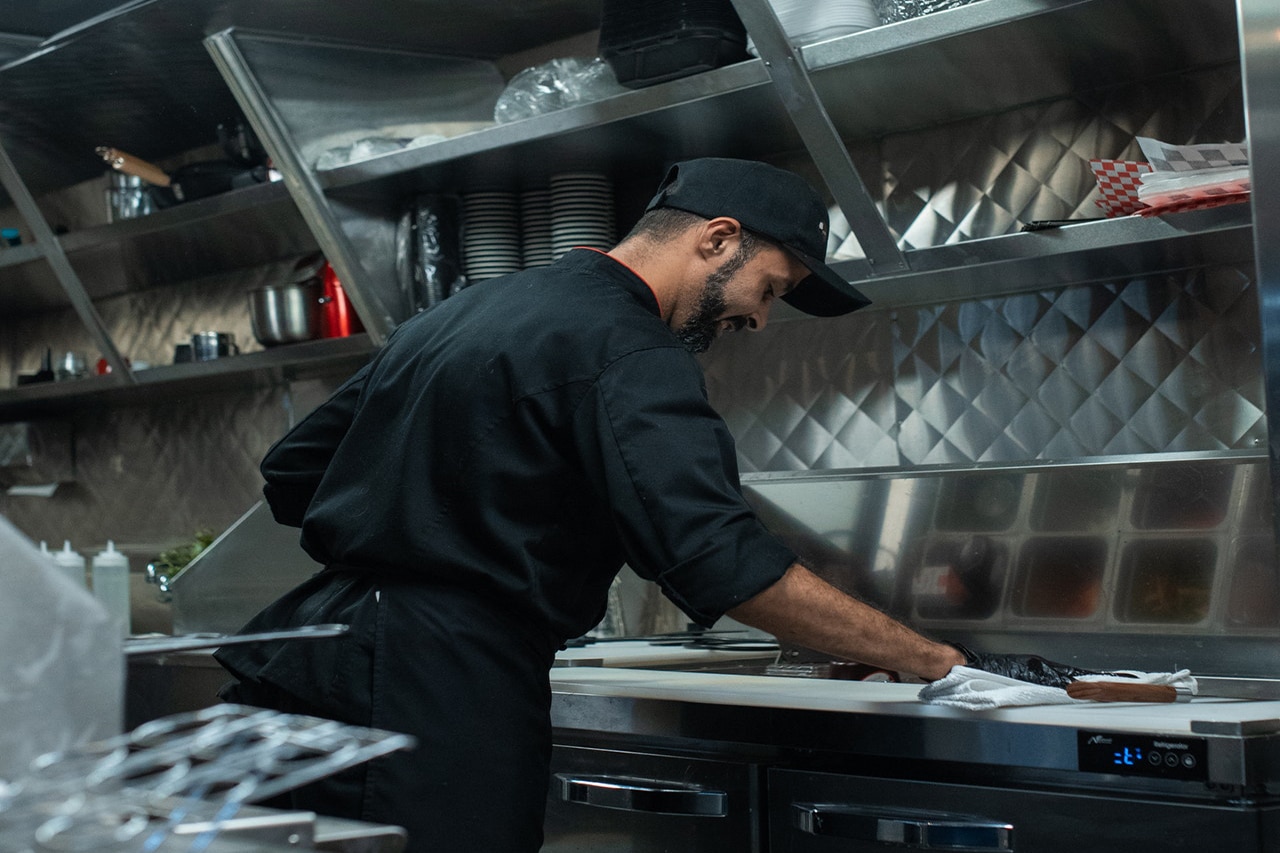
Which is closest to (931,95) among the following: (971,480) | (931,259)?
(931,259)

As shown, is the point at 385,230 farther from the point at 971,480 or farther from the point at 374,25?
the point at 971,480

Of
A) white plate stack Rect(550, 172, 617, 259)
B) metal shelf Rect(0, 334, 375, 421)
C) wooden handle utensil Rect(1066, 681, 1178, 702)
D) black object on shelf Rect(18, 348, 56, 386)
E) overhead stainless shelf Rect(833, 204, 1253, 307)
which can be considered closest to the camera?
wooden handle utensil Rect(1066, 681, 1178, 702)

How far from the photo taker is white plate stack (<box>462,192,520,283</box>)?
2.99 m

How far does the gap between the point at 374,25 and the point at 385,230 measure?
0.44 m

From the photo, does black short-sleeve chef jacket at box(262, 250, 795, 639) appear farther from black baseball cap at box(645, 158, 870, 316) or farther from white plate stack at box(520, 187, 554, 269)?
white plate stack at box(520, 187, 554, 269)

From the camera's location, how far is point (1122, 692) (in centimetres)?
173

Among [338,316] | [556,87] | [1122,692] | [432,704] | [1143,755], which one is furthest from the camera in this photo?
[338,316]

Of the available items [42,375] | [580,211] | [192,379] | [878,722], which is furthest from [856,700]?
[42,375]

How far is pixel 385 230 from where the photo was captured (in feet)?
10.3

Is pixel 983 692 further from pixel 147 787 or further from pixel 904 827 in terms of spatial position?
pixel 147 787

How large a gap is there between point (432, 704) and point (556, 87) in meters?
1.55

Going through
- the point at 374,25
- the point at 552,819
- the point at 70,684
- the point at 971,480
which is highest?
the point at 374,25

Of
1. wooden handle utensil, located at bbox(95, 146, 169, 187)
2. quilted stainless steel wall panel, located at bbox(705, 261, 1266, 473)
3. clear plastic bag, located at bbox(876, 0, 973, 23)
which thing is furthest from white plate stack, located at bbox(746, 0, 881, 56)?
wooden handle utensil, located at bbox(95, 146, 169, 187)

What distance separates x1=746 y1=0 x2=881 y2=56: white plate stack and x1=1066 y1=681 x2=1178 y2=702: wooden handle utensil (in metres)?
1.15
